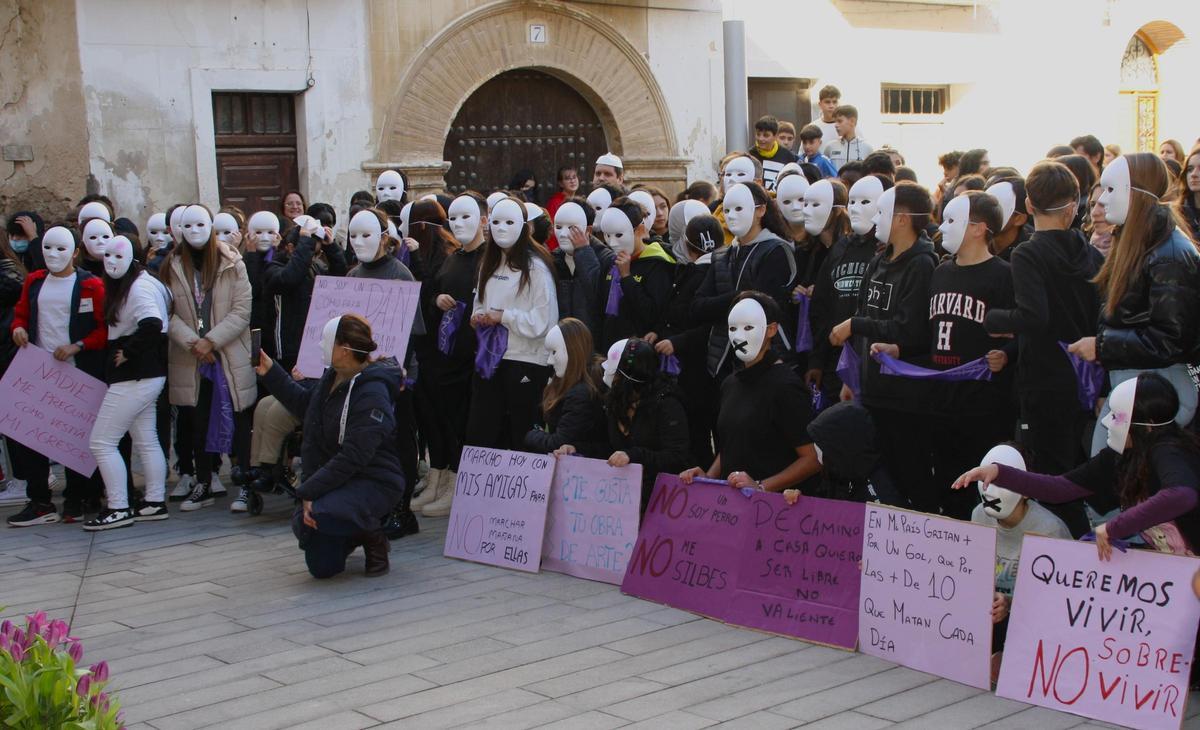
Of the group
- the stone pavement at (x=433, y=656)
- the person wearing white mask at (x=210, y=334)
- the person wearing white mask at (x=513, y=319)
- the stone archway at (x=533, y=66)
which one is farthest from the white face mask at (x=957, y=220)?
the stone archway at (x=533, y=66)

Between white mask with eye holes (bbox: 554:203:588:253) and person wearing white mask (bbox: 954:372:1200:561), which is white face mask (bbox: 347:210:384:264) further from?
person wearing white mask (bbox: 954:372:1200:561)

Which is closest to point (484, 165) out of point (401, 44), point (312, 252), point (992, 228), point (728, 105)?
point (401, 44)

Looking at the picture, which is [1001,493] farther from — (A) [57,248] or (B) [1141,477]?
(A) [57,248]

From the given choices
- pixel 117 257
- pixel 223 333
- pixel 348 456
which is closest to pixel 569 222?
pixel 348 456

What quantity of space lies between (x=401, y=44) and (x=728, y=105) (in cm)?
462

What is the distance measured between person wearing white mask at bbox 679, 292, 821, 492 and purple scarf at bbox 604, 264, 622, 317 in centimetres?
150

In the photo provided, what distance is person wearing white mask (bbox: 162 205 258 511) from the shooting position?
9492mm

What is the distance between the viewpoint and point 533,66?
16719mm

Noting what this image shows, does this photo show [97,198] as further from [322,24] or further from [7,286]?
[322,24]

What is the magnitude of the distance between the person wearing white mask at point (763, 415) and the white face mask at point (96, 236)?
470 cm

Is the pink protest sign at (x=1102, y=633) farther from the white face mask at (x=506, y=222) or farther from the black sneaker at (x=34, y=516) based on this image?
the black sneaker at (x=34, y=516)

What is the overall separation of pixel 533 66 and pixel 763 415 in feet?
34.9

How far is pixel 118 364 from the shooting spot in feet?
30.2

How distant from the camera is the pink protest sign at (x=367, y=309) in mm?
8828
